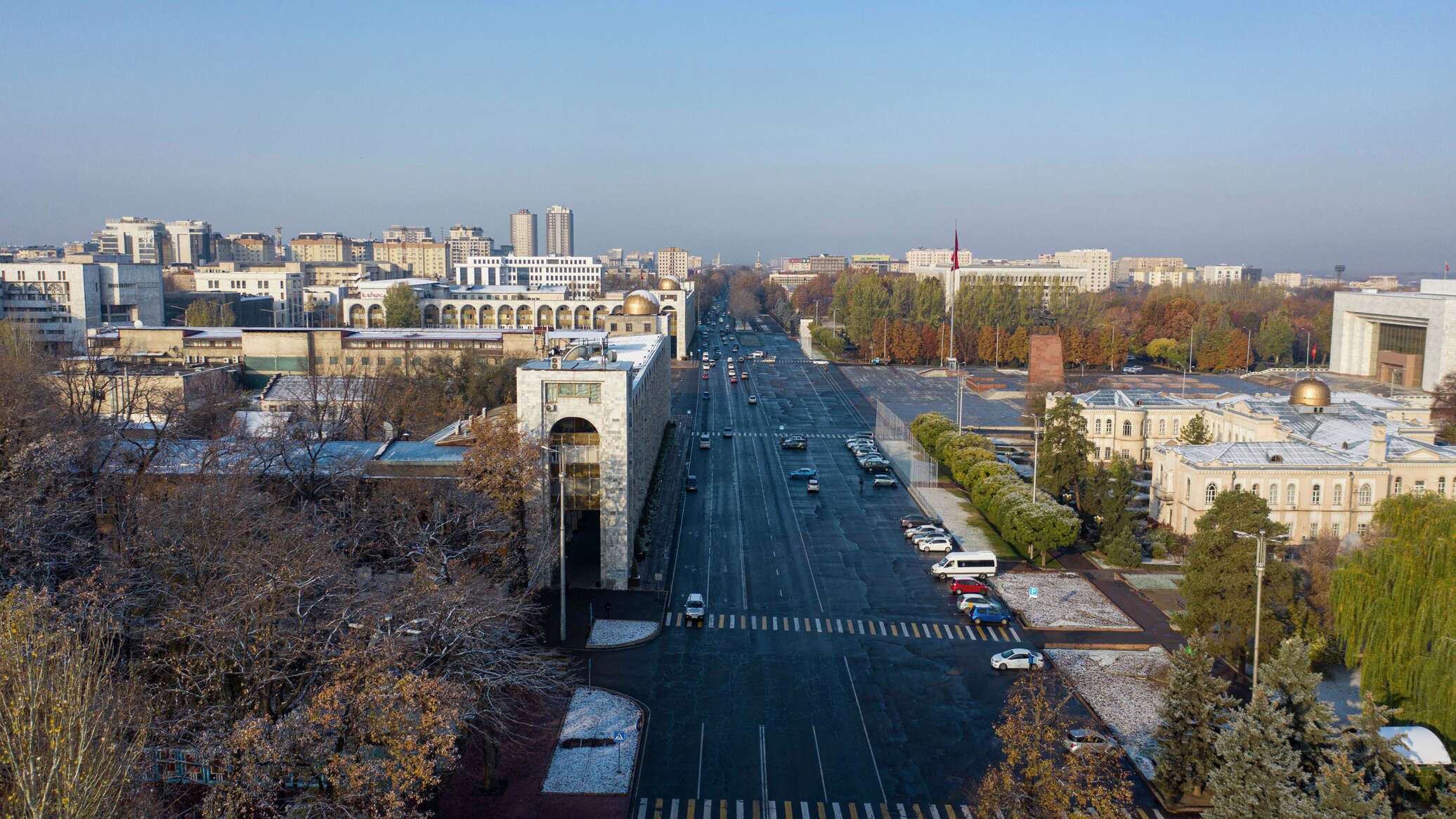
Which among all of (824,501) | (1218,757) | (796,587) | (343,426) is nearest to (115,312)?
(343,426)

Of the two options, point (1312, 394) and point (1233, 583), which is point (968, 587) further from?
point (1312, 394)

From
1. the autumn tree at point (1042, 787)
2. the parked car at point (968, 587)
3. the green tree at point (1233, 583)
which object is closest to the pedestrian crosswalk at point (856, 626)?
the parked car at point (968, 587)

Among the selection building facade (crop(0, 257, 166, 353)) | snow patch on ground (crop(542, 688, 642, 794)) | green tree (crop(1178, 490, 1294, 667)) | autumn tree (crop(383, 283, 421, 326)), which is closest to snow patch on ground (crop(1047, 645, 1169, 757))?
green tree (crop(1178, 490, 1294, 667))

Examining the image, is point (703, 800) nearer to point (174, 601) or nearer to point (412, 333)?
point (174, 601)

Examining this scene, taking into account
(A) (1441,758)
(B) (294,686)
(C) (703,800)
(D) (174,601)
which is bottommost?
(C) (703,800)

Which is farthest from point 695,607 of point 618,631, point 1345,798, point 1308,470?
point 1308,470

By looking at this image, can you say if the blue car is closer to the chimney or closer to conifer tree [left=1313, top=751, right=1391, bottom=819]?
conifer tree [left=1313, top=751, right=1391, bottom=819]

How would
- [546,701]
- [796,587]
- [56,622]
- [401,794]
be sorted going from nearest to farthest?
[56,622]
[401,794]
[546,701]
[796,587]
